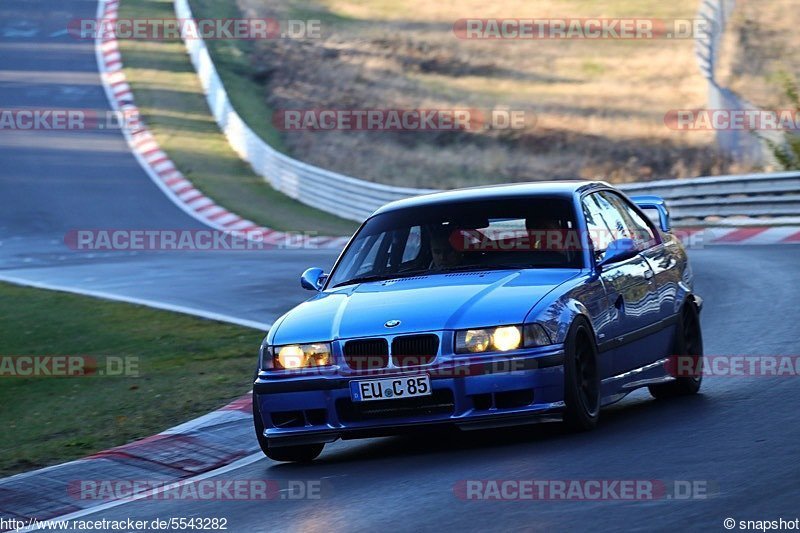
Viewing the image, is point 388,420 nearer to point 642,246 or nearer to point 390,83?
point 642,246

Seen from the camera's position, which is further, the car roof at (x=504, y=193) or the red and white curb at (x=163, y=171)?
the red and white curb at (x=163, y=171)

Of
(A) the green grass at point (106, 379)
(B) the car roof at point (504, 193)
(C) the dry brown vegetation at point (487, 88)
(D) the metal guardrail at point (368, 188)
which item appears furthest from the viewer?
(C) the dry brown vegetation at point (487, 88)

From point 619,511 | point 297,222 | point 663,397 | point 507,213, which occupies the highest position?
point 507,213

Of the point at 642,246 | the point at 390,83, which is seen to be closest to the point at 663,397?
the point at 642,246

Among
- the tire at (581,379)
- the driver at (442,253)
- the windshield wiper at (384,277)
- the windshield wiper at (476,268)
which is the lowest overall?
the tire at (581,379)

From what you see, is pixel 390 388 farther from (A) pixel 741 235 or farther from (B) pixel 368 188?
(B) pixel 368 188

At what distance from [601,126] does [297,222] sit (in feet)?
40.5

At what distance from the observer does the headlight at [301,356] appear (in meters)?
8.06

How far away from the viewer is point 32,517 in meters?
7.89

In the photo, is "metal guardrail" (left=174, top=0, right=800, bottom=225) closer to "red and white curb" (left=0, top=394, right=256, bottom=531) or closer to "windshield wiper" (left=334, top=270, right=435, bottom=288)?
"red and white curb" (left=0, top=394, right=256, bottom=531)

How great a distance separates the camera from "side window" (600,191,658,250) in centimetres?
974

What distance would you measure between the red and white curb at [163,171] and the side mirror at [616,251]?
14.3m

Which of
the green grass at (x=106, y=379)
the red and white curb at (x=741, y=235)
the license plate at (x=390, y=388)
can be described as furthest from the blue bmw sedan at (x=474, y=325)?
the red and white curb at (x=741, y=235)

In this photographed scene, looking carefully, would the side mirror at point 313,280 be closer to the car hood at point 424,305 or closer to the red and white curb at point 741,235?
the car hood at point 424,305
